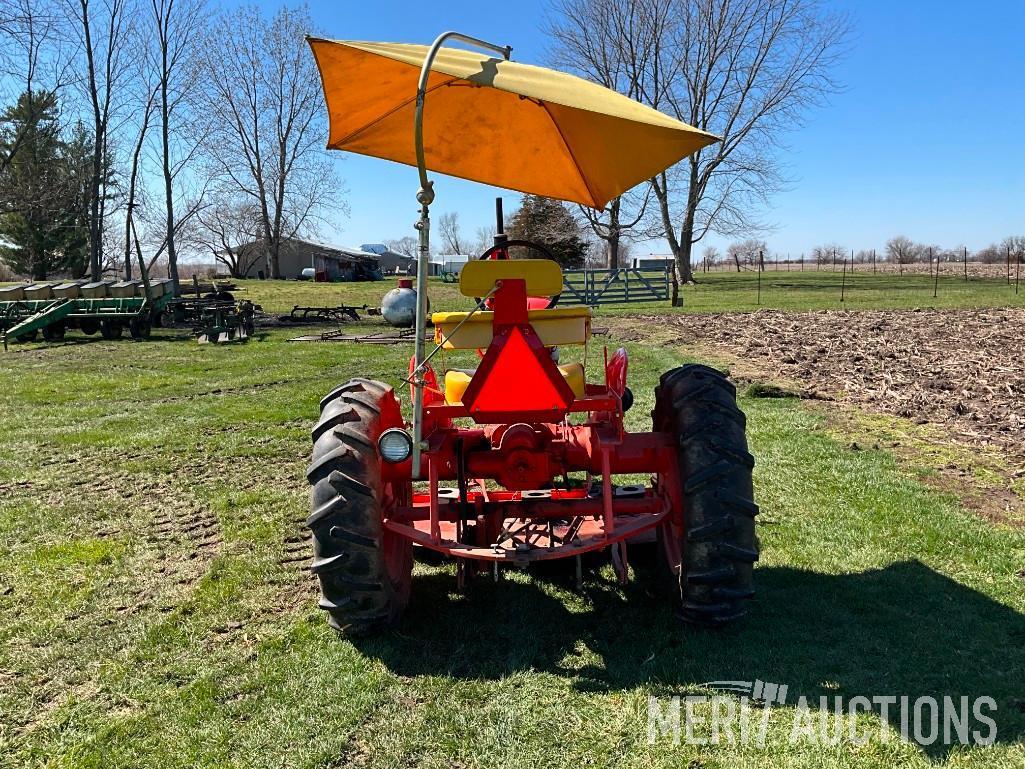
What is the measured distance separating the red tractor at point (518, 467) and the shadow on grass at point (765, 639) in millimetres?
178

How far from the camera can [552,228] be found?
1828 inches

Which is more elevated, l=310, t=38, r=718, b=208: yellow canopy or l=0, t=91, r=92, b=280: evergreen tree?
l=0, t=91, r=92, b=280: evergreen tree

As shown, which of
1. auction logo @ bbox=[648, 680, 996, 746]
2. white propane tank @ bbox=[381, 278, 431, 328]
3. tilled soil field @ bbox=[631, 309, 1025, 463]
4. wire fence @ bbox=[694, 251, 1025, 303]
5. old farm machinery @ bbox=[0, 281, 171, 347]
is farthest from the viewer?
wire fence @ bbox=[694, 251, 1025, 303]

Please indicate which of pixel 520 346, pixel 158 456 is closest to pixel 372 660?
pixel 520 346

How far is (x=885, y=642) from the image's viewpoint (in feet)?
11.3

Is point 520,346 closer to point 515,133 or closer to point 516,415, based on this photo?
point 516,415

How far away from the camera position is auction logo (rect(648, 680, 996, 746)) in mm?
2766

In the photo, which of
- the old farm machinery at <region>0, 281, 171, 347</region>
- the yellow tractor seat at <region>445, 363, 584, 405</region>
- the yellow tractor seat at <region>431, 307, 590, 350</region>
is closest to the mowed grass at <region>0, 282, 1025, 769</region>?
the yellow tractor seat at <region>445, 363, 584, 405</region>

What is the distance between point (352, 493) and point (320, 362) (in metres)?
10.8

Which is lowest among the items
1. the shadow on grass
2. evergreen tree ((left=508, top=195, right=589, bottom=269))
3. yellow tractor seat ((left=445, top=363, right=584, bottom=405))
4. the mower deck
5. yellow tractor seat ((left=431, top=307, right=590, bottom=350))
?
the shadow on grass

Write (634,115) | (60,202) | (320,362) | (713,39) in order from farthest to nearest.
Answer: (713,39) < (60,202) < (320,362) < (634,115)

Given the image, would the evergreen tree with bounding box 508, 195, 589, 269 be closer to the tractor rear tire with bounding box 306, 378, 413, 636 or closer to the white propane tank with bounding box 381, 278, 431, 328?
the white propane tank with bounding box 381, 278, 431, 328

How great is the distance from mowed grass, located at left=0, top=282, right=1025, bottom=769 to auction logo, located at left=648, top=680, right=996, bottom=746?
0.16ft

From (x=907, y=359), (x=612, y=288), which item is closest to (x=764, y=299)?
(x=612, y=288)
